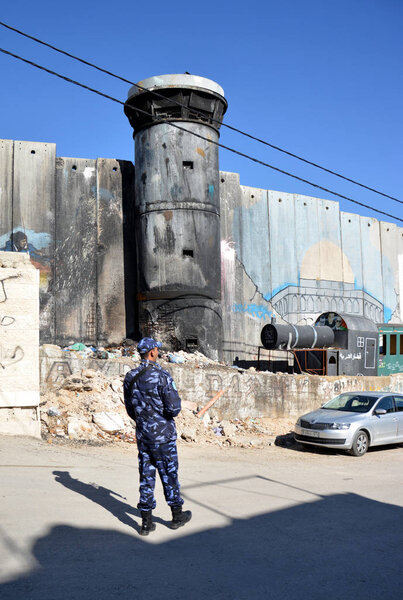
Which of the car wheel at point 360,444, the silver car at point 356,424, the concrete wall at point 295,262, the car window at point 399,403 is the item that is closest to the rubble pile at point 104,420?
the silver car at point 356,424

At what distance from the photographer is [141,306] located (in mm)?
17609

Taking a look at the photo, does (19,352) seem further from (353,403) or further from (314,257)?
(314,257)

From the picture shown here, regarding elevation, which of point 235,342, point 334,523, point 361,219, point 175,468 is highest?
point 361,219

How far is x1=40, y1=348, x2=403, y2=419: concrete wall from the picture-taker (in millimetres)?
13145

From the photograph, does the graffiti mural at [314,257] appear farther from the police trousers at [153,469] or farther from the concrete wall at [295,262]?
the police trousers at [153,469]

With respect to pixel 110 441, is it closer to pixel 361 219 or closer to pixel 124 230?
pixel 124 230

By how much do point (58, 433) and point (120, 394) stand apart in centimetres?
213

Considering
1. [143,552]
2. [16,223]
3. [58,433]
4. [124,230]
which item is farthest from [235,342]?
[143,552]

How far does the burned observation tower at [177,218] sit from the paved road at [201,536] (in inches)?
338

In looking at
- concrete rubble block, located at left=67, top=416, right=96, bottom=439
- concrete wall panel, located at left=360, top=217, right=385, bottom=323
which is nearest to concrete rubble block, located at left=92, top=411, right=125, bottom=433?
concrete rubble block, located at left=67, top=416, right=96, bottom=439

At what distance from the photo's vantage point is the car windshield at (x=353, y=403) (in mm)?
12008

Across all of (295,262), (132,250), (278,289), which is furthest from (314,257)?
(132,250)

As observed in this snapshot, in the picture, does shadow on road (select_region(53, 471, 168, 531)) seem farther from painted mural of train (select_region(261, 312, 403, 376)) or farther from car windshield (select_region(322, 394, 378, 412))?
painted mural of train (select_region(261, 312, 403, 376))

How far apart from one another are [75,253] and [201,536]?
13965 millimetres
